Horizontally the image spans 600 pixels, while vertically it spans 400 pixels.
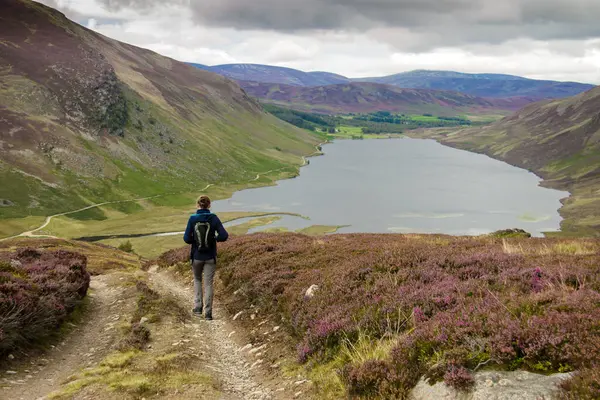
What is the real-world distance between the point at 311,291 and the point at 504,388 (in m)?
8.50

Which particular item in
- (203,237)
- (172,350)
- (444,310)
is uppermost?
(203,237)

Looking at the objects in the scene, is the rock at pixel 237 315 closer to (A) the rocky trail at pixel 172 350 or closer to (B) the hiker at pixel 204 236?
(A) the rocky trail at pixel 172 350

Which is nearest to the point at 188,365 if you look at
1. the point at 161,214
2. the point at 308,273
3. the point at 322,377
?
the point at 322,377

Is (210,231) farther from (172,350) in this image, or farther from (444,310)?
(444,310)

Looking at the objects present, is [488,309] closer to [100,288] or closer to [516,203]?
[100,288]

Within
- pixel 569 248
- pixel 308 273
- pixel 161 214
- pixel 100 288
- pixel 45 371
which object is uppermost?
pixel 569 248

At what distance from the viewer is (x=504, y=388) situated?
757 cm

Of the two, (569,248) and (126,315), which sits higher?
(569,248)

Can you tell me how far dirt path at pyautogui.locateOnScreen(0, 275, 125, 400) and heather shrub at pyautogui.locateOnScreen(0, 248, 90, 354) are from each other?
30.0 inches

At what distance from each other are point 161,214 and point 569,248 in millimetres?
162693

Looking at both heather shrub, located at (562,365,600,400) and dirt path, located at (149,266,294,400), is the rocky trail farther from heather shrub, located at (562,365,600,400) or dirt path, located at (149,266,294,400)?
heather shrub, located at (562,365,600,400)

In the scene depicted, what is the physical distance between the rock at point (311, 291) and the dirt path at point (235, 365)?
258cm

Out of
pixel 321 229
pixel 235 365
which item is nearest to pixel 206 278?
pixel 235 365

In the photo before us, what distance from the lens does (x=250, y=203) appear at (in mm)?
188375
